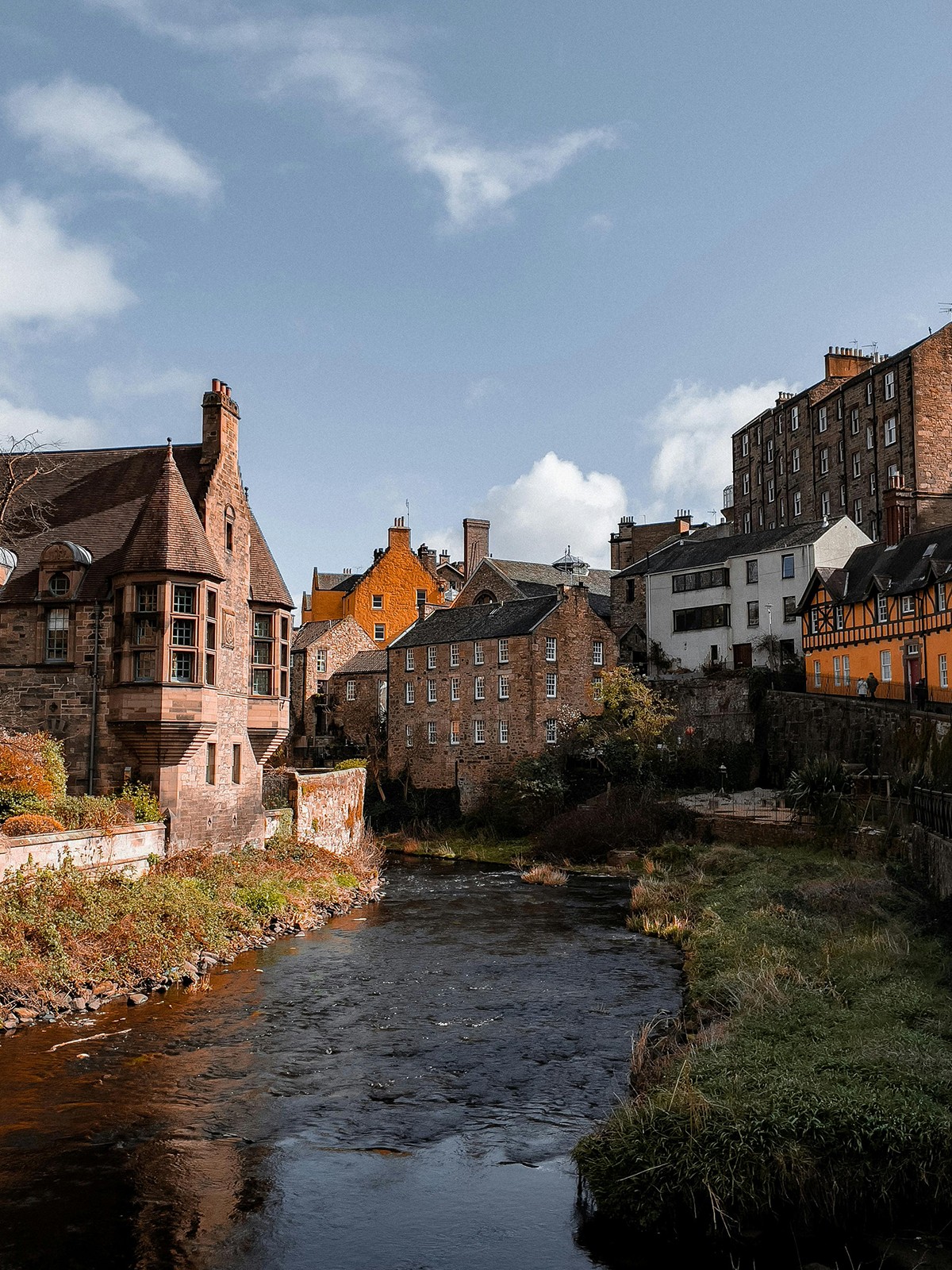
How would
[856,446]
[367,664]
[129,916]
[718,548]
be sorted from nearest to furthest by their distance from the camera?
[129,916] < [718,548] < [856,446] < [367,664]

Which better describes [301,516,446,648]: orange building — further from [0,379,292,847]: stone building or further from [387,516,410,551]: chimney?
[0,379,292,847]: stone building

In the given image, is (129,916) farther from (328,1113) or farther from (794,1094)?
(794,1094)

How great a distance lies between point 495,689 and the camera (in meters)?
50.9

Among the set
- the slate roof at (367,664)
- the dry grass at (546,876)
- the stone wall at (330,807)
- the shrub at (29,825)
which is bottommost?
the dry grass at (546,876)

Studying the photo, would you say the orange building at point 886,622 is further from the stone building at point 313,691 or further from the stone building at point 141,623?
the stone building at point 313,691

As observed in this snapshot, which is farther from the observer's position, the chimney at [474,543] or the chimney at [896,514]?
the chimney at [474,543]

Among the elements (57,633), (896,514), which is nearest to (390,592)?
(896,514)

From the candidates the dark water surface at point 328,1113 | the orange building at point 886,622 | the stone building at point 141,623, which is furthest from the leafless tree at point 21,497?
the orange building at point 886,622

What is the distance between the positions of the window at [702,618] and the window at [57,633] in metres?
37.1

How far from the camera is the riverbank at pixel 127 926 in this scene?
17.5m

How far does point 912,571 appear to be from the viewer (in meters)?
42.2

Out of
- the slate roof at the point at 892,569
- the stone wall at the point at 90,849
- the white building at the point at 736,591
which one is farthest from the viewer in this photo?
the white building at the point at 736,591

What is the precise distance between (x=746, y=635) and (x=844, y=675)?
8308 mm

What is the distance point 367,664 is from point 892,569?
30.4 metres
